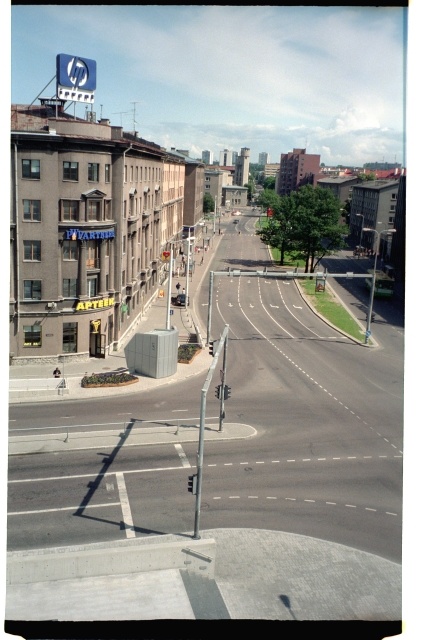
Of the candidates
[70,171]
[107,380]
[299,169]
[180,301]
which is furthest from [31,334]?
[299,169]

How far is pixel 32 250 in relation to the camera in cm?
3666

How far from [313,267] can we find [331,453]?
57321mm

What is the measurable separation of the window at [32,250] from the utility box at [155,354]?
8.14 m

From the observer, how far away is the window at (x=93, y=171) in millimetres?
37656

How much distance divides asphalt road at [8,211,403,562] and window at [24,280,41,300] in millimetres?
8822

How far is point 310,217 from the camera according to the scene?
7612 centimetres

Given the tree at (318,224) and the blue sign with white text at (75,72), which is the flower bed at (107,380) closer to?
the blue sign with white text at (75,72)

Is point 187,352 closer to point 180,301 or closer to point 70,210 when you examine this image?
point 70,210

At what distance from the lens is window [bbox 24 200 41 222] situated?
35969 millimetres

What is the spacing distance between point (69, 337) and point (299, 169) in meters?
153

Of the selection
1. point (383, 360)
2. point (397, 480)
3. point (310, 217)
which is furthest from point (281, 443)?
point (310, 217)

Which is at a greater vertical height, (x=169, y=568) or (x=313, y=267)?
(x=313, y=267)

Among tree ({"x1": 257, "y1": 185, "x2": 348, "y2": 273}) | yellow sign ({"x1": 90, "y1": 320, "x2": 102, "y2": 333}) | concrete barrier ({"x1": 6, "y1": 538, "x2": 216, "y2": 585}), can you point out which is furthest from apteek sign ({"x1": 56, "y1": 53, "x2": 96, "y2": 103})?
tree ({"x1": 257, "y1": 185, "x2": 348, "y2": 273})

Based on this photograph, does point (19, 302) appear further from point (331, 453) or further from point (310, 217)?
point (310, 217)
